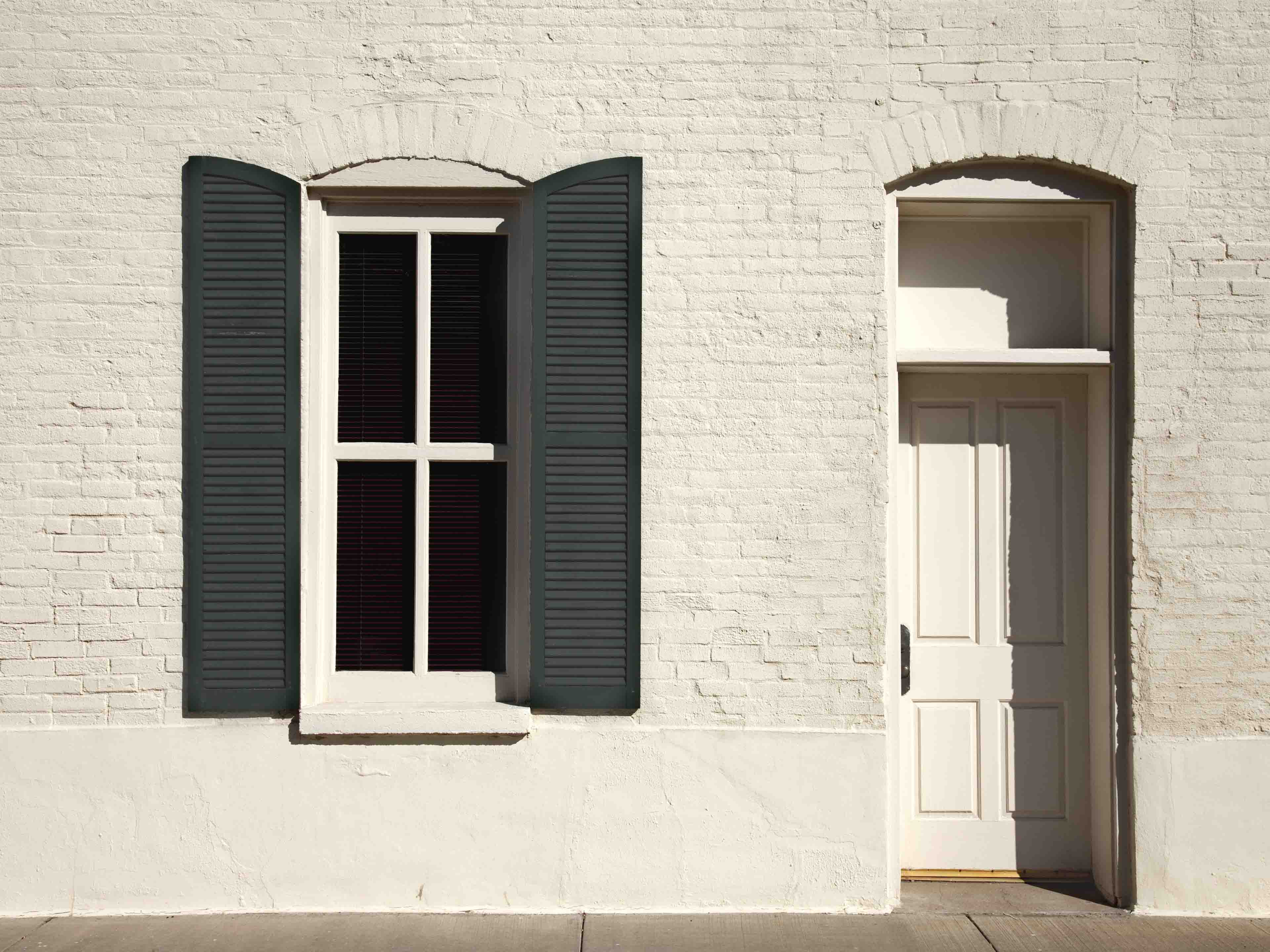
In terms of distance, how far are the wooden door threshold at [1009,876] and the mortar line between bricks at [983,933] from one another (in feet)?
1.20

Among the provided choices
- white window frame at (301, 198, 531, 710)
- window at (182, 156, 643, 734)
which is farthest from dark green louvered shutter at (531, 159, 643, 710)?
white window frame at (301, 198, 531, 710)

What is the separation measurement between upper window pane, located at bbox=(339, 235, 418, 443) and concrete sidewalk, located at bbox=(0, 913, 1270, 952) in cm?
209

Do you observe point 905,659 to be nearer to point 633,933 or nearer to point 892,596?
point 892,596

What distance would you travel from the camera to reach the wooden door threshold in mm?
4914

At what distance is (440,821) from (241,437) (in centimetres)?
188

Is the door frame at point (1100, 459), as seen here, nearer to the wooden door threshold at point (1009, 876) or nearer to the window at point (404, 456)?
Result: the wooden door threshold at point (1009, 876)

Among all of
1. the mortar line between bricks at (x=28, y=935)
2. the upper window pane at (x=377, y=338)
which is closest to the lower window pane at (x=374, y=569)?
the upper window pane at (x=377, y=338)

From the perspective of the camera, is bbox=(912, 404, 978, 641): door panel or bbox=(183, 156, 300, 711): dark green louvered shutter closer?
bbox=(183, 156, 300, 711): dark green louvered shutter

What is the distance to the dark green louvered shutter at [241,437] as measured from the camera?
4645 mm

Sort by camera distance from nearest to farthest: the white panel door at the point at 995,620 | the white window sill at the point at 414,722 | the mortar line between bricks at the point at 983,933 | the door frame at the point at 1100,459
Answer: the mortar line between bricks at the point at 983,933 < the white window sill at the point at 414,722 < the door frame at the point at 1100,459 < the white panel door at the point at 995,620

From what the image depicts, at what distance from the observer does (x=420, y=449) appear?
15.8 ft

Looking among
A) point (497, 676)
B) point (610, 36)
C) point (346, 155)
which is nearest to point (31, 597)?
point (497, 676)

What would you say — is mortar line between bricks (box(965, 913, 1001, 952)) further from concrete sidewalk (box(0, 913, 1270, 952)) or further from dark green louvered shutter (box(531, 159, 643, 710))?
dark green louvered shutter (box(531, 159, 643, 710))

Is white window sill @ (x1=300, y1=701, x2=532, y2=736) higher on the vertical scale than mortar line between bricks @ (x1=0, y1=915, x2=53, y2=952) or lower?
higher
